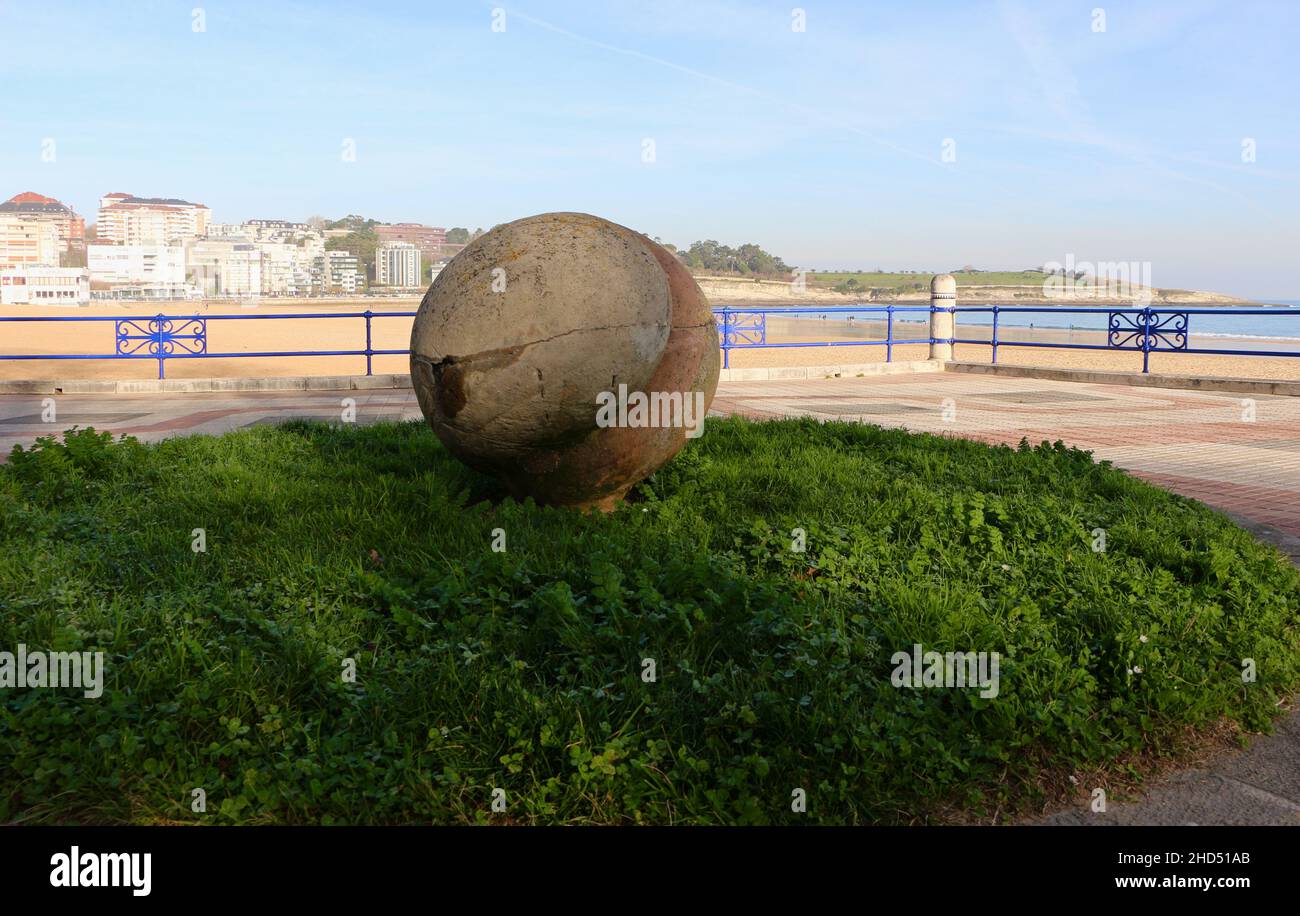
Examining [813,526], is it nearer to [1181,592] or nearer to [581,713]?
[1181,592]

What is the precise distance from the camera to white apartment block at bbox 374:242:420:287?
142125 mm

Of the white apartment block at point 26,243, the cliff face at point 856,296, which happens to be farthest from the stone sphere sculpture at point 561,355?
the white apartment block at point 26,243

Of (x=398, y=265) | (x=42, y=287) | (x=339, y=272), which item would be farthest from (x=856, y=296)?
(x=42, y=287)

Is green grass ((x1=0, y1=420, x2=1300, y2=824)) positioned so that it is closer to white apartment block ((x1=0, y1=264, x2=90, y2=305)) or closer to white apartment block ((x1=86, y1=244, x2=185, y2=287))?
white apartment block ((x1=0, y1=264, x2=90, y2=305))

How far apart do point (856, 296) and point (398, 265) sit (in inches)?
2587

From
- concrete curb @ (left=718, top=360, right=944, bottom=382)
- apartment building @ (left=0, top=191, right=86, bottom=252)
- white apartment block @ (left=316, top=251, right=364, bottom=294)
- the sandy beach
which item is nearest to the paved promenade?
concrete curb @ (left=718, top=360, right=944, bottom=382)

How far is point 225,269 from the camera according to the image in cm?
14462

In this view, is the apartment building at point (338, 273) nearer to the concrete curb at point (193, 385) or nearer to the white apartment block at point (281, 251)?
the white apartment block at point (281, 251)

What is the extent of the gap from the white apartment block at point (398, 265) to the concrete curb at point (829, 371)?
12695 centimetres

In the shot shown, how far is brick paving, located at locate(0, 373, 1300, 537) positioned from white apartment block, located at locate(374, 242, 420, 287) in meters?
129

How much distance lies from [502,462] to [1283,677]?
3.93 metres

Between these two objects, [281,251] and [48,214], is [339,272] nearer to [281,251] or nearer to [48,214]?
[281,251]
